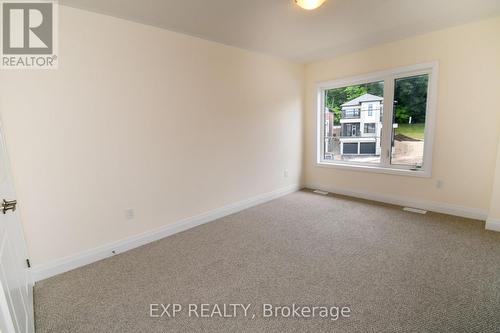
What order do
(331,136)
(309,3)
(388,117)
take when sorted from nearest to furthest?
(309,3), (388,117), (331,136)

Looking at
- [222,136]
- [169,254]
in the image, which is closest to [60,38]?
[222,136]

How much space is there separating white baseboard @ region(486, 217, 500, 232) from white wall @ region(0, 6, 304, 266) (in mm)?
→ 3141

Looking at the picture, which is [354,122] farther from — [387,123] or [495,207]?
[495,207]

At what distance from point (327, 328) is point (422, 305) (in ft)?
2.47

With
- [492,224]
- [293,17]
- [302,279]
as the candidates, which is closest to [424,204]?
[492,224]

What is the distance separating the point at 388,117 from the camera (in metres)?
3.83

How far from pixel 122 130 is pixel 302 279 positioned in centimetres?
234

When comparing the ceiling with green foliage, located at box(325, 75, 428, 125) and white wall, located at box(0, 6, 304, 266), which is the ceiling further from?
green foliage, located at box(325, 75, 428, 125)

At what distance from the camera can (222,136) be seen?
3.48 m

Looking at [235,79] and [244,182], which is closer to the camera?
[235,79]

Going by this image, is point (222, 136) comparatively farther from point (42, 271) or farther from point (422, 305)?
point (422, 305)

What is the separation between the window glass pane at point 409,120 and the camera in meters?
A: 3.53

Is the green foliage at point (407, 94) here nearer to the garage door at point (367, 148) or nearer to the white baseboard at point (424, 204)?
the garage door at point (367, 148)

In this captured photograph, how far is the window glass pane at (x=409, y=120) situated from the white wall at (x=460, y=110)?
23 centimetres
